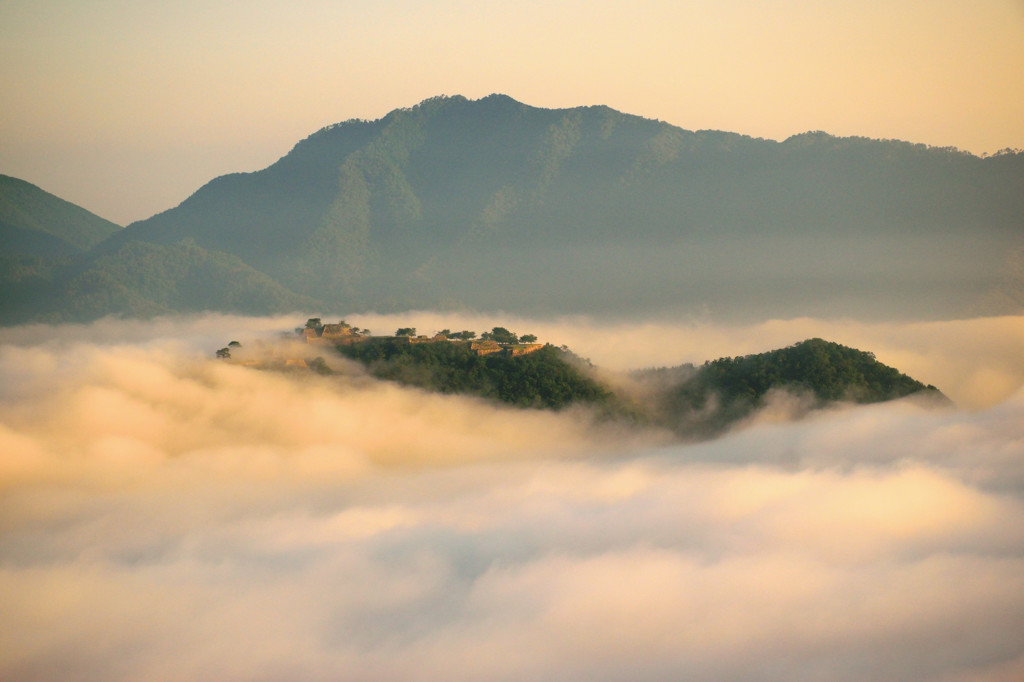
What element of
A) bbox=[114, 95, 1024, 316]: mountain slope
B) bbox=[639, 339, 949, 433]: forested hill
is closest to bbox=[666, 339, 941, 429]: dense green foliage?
bbox=[639, 339, 949, 433]: forested hill

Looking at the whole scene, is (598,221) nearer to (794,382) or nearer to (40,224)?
(40,224)

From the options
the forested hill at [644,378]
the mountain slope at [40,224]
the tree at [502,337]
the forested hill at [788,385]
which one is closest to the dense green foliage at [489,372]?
the forested hill at [644,378]

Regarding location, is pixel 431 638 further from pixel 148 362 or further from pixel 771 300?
pixel 771 300

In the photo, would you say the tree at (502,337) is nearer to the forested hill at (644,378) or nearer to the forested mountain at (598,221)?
the forested hill at (644,378)

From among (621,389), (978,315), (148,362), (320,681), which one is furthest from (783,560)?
(978,315)

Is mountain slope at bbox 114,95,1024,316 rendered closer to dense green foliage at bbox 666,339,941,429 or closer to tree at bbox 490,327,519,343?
tree at bbox 490,327,519,343
